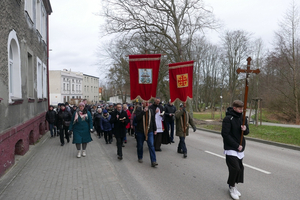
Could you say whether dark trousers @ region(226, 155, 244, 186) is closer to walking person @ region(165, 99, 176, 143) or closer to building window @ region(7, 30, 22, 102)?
walking person @ region(165, 99, 176, 143)

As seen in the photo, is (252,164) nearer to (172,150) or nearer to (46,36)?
(172,150)

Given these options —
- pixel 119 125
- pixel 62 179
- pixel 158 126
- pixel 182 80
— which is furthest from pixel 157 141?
→ pixel 62 179

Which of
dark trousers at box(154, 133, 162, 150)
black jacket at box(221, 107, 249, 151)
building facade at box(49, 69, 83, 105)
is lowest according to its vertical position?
dark trousers at box(154, 133, 162, 150)

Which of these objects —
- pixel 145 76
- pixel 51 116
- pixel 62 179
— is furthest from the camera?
pixel 51 116

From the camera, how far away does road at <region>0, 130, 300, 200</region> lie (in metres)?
4.66

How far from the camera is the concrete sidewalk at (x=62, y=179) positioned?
465 cm

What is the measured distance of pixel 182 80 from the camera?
7602 mm

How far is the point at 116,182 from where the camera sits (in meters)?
A: 5.32

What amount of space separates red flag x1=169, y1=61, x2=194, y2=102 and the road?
6.63 ft

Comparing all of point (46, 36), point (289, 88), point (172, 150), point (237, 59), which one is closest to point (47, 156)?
point (172, 150)

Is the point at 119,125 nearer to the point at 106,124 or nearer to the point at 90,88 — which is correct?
the point at 106,124

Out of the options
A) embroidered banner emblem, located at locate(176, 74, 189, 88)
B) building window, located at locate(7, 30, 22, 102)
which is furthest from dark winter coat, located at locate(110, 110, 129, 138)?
building window, located at locate(7, 30, 22, 102)

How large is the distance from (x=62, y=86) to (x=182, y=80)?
194 ft

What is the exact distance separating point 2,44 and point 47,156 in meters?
3.81
